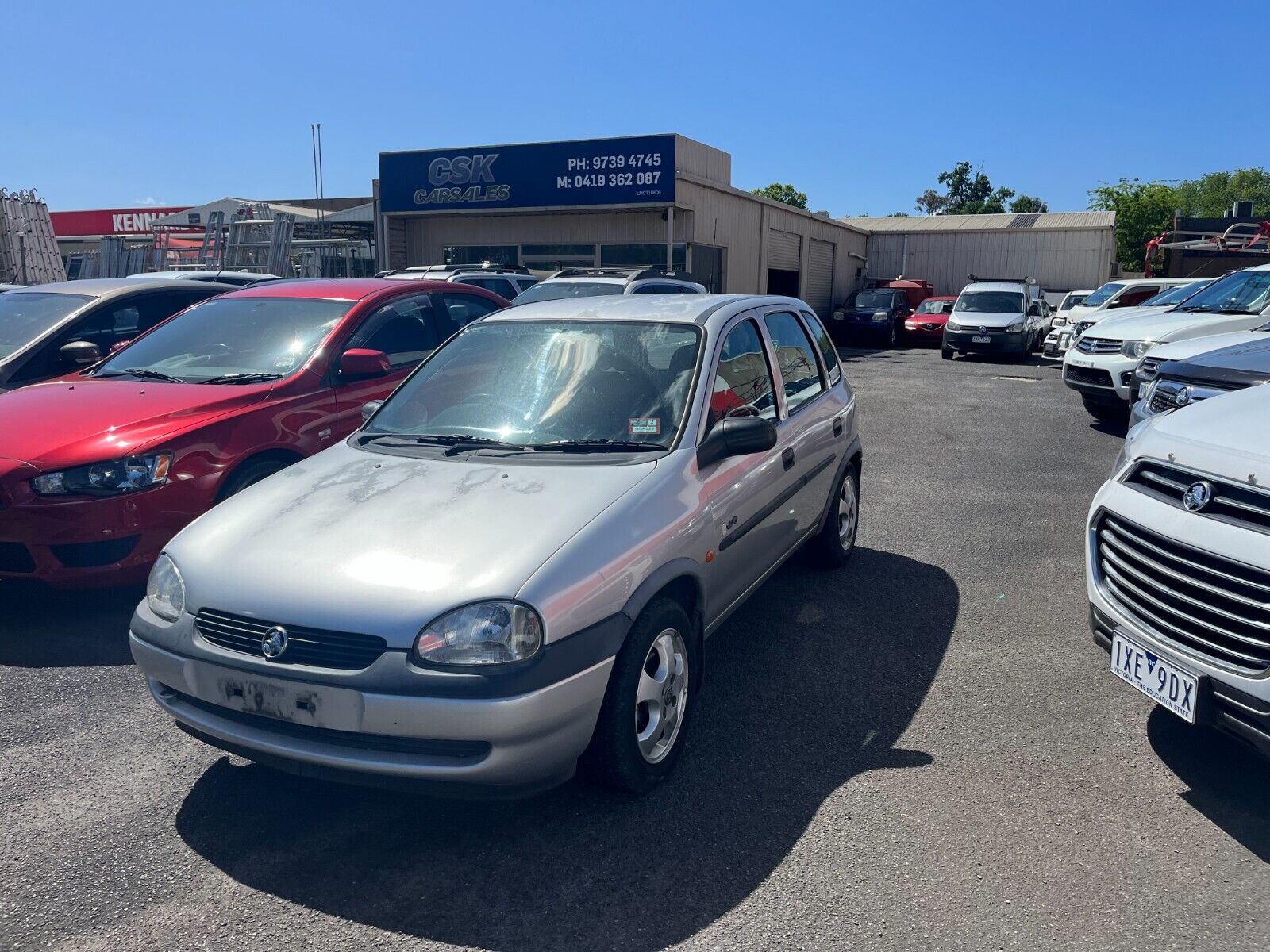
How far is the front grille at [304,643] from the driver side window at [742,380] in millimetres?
1632

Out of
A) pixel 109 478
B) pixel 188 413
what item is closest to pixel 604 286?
pixel 188 413

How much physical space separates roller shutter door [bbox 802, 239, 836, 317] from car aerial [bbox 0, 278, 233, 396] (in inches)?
931

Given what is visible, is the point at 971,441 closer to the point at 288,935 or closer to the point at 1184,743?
the point at 1184,743

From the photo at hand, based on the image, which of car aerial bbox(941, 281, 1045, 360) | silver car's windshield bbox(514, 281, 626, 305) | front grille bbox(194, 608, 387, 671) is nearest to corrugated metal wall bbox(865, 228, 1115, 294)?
car aerial bbox(941, 281, 1045, 360)

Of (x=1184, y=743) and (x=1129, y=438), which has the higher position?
(x=1129, y=438)

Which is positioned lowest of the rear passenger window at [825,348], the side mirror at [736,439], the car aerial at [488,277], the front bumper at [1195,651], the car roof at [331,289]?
the front bumper at [1195,651]

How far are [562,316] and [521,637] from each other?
2.04m

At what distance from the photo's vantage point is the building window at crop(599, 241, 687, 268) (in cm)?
2167

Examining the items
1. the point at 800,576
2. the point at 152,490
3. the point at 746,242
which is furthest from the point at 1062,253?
the point at 152,490

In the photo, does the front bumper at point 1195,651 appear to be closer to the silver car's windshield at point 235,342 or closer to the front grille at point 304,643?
the front grille at point 304,643

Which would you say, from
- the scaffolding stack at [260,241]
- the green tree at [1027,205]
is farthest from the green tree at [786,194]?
the scaffolding stack at [260,241]

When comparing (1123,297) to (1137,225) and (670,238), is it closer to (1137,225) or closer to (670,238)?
(670,238)

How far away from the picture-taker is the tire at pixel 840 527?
549 centimetres

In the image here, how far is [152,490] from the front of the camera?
Result: 15.8ft
